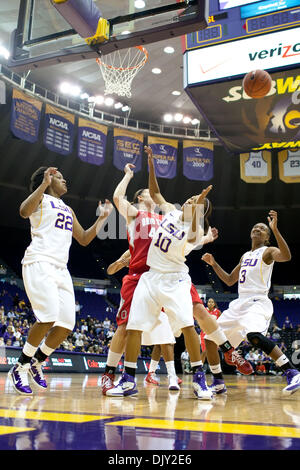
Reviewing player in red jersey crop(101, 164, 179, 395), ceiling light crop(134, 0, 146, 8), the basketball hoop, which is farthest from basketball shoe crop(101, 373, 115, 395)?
the basketball hoop

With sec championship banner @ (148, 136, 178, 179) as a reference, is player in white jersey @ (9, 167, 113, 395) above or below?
below

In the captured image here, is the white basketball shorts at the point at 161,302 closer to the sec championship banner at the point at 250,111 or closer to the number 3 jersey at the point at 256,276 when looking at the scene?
the number 3 jersey at the point at 256,276

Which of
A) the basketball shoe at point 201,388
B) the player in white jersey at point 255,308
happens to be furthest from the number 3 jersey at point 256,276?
the basketball shoe at point 201,388

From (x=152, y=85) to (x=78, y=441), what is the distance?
641 inches

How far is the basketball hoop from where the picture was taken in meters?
12.5

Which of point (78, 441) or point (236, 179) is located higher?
point (236, 179)

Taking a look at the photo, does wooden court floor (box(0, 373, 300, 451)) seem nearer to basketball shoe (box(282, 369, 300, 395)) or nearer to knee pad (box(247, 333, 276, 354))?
basketball shoe (box(282, 369, 300, 395))

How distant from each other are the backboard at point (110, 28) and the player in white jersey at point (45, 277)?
232 cm

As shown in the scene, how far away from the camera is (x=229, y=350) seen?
4809 mm

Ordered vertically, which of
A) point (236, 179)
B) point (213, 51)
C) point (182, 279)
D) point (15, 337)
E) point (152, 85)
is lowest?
point (15, 337)

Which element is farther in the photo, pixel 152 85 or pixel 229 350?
pixel 152 85

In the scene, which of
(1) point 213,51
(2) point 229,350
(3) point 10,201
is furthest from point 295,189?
(2) point 229,350

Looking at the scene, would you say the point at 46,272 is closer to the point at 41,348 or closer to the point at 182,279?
the point at 41,348

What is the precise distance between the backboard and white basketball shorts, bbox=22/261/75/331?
3.20 meters
